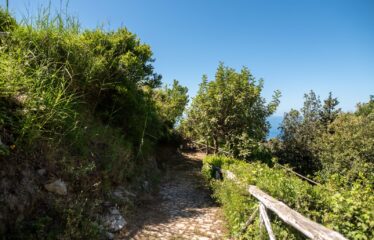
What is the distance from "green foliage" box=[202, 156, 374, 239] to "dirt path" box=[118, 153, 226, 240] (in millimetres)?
578

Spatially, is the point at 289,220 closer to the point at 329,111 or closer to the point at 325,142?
the point at 325,142

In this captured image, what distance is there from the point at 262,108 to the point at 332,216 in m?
8.87

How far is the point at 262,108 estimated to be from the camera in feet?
39.6

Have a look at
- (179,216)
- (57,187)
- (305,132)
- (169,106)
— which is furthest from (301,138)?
(57,187)

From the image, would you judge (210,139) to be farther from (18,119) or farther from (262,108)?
(18,119)

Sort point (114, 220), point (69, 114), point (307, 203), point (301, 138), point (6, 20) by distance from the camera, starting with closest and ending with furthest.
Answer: point (307, 203) → point (114, 220) → point (69, 114) → point (6, 20) → point (301, 138)

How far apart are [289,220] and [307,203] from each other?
0.82 m

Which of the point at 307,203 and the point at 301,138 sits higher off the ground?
the point at 301,138

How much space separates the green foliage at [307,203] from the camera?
3441 millimetres

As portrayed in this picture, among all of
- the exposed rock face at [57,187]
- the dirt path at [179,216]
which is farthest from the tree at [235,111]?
the exposed rock face at [57,187]

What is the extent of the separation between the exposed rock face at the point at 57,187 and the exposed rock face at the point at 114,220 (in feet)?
3.44

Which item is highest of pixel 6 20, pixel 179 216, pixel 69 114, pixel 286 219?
pixel 6 20

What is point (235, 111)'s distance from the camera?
39.4 feet

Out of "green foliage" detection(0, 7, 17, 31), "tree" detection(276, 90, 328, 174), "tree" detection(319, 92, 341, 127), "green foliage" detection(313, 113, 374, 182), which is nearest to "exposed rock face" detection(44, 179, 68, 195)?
"green foliage" detection(0, 7, 17, 31)
